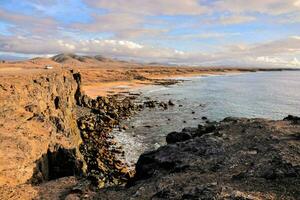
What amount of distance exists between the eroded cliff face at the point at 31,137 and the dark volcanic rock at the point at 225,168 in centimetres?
610

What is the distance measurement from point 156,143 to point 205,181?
79.8 feet

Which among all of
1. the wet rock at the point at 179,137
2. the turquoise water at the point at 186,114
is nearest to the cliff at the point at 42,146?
the turquoise water at the point at 186,114

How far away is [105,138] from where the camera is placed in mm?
46969

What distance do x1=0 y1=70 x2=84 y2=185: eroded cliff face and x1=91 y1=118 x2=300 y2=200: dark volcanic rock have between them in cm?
610

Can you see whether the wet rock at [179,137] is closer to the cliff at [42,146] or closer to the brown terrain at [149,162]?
the brown terrain at [149,162]

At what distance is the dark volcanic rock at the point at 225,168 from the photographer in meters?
19.2

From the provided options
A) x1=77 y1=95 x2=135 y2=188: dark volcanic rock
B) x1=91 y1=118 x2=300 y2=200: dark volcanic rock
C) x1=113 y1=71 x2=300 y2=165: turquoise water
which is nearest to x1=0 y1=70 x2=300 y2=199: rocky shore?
x1=91 y1=118 x2=300 y2=200: dark volcanic rock

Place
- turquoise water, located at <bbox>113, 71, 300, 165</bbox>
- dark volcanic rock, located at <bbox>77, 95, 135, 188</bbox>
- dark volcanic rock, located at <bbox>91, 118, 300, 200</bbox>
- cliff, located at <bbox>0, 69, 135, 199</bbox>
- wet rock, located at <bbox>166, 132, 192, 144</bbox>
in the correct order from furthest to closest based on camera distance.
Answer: turquoise water, located at <bbox>113, 71, 300, 165</bbox> < dark volcanic rock, located at <bbox>77, 95, 135, 188</bbox> < wet rock, located at <bbox>166, 132, 192, 144</bbox> < cliff, located at <bbox>0, 69, 135, 199</bbox> < dark volcanic rock, located at <bbox>91, 118, 300, 200</bbox>

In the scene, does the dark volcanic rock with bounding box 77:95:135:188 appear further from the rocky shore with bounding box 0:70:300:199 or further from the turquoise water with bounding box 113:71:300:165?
the turquoise water with bounding box 113:71:300:165

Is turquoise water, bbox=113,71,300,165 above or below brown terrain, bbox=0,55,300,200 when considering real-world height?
below

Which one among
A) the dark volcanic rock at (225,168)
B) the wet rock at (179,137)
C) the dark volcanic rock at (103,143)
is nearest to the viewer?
the dark volcanic rock at (225,168)

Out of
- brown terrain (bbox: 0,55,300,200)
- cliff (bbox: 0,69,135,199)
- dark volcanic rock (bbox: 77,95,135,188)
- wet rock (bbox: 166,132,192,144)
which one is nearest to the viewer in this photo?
brown terrain (bbox: 0,55,300,200)

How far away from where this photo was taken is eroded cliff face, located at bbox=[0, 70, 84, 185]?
2406cm

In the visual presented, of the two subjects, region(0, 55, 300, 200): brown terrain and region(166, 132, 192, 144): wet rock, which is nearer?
region(0, 55, 300, 200): brown terrain
